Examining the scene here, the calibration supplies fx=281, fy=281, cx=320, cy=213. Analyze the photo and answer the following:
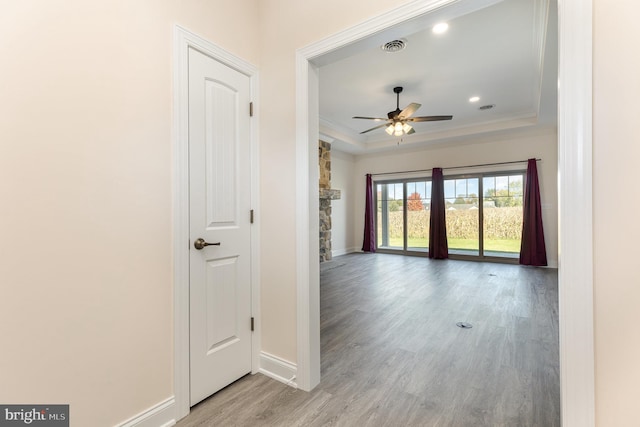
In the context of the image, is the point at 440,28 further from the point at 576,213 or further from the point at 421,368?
the point at 421,368

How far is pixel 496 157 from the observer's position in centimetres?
625

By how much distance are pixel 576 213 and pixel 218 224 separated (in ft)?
6.08

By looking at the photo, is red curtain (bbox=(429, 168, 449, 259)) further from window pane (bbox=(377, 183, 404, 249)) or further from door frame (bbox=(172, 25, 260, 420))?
door frame (bbox=(172, 25, 260, 420))

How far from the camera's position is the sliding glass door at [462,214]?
6258 mm

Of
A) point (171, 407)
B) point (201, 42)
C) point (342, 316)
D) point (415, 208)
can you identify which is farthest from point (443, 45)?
point (415, 208)

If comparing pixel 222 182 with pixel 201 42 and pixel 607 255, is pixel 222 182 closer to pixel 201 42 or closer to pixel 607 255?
pixel 201 42

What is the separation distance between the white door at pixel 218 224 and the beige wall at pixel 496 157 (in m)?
6.03

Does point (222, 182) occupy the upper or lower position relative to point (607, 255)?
upper

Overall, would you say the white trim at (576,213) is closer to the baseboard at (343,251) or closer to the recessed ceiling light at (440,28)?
the recessed ceiling light at (440,28)

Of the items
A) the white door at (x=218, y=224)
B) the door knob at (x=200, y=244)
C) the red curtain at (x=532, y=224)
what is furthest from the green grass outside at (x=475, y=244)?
the door knob at (x=200, y=244)

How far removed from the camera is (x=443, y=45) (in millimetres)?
3244

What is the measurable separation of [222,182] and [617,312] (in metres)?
2.05

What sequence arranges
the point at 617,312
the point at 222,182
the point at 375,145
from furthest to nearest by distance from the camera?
the point at 375,145, the point at 222,182, the point at 617,312

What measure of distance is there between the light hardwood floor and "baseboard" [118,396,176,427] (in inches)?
3.0
